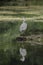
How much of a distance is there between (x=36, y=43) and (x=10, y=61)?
1.83 metres

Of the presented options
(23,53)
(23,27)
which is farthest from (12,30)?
(23,53)

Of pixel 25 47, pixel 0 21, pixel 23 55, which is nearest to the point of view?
pixel 23 55

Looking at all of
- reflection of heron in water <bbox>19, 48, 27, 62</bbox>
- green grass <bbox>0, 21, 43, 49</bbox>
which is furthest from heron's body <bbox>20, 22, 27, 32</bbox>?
reflection of heron in water <bbox>19, 48, 27, 62</bbox>

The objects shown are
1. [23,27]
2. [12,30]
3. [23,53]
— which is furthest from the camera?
[12,30]

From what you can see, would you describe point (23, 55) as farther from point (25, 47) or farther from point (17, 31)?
point (17, 31)

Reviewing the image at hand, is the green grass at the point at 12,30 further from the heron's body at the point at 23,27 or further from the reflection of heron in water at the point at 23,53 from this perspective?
the reflection of heron in water at the point at 23,53

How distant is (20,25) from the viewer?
9.34 meters

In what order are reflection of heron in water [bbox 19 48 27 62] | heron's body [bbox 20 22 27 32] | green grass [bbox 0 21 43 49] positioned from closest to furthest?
reflection of heron in water [bbox 19 48 27 62] → green grass [bbox 0 21 43 49] → heron's body [bbox 20 22 27 32]

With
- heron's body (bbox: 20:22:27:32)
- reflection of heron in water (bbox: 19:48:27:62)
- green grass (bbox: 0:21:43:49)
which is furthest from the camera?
heron's body (bbox: 20:22:27:32)

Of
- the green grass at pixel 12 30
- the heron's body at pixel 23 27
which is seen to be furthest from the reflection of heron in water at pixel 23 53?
the heron's body at pixel 23 27

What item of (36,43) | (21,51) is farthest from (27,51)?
(36,43)

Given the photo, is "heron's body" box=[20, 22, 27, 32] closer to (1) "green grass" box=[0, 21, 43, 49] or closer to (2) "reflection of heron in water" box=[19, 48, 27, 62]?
(1) "green grass" box=[0, 21, 43, 49]

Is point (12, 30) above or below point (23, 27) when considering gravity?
below

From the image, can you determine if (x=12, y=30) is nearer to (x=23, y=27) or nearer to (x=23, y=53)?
(x=23, y=27)
